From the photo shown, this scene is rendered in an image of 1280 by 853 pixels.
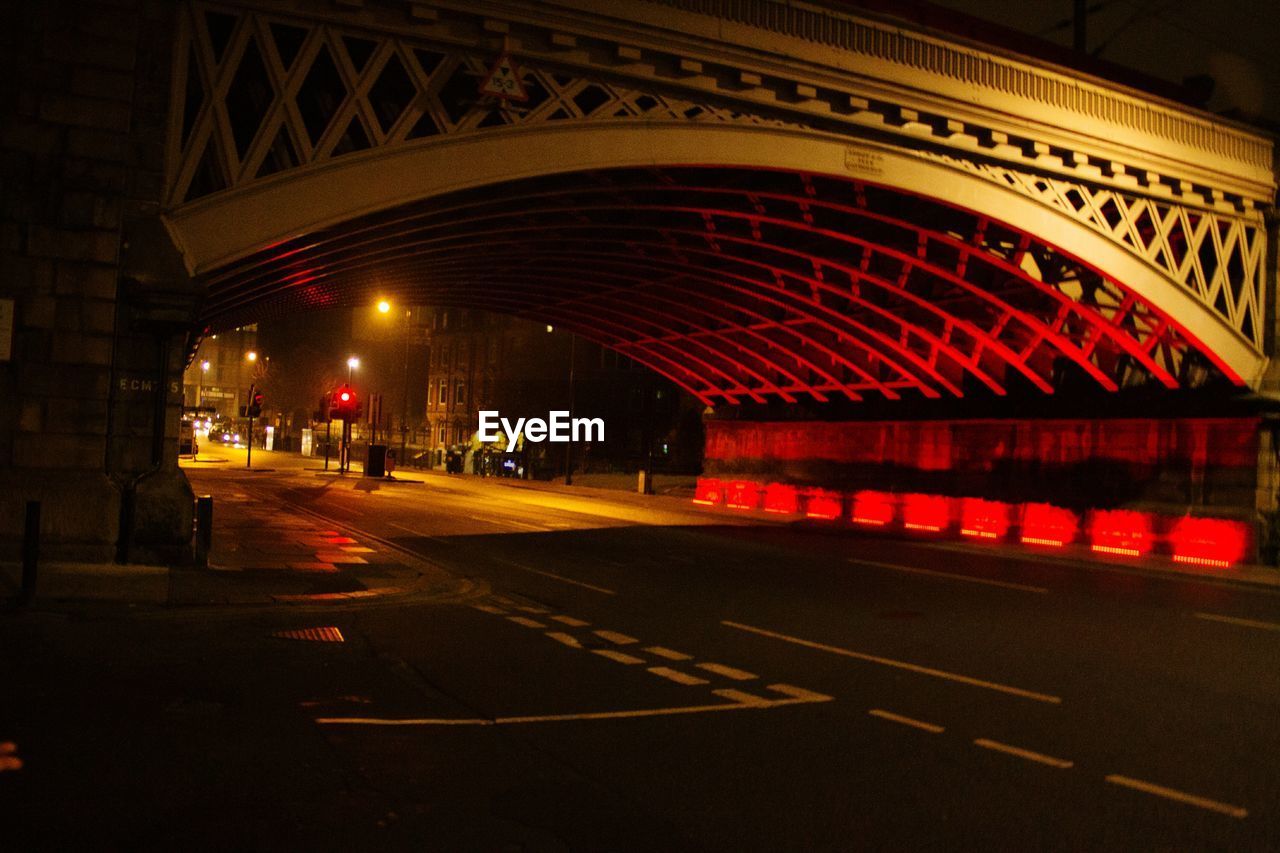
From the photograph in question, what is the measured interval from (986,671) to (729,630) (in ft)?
9.87

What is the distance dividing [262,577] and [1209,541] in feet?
68.7

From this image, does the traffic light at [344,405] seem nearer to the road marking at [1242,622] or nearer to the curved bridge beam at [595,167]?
the curved bridge beam at [595,167]

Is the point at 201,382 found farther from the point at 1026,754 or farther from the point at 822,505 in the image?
the point at 1026,754

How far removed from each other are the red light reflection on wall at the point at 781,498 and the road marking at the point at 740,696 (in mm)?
29978

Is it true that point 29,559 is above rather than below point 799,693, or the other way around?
above

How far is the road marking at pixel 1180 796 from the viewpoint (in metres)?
5.93

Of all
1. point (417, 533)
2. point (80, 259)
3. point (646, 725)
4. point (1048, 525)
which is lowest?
point (417, 533)

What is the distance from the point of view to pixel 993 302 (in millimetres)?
25516

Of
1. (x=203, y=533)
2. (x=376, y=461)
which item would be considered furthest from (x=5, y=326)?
(x=376, y=461)

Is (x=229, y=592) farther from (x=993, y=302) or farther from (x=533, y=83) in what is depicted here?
(x=993, y=302)

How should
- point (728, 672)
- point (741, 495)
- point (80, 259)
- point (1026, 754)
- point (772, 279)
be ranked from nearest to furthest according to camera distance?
point (1026, 754)
point (728, 672)
point (80, 259)
point (772, 279)
point (741, 495)

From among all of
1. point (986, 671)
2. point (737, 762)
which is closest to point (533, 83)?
point (986, 671)

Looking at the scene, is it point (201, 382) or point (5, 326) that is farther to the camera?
point (201, 382)

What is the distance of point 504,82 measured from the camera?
48.9ft
